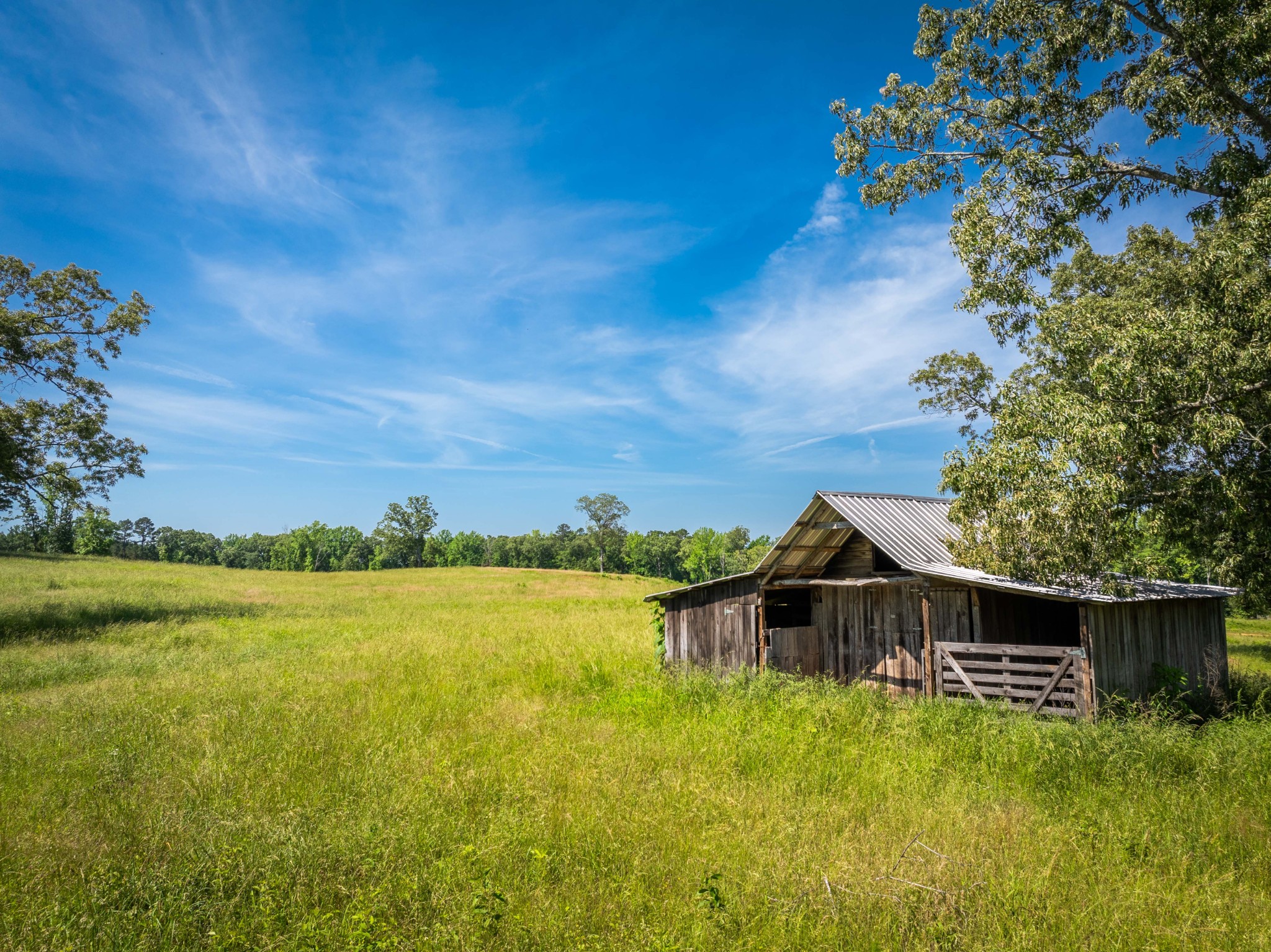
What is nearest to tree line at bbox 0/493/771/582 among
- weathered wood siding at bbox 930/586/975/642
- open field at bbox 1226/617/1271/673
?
open field at bbox 1226/617/1271/673

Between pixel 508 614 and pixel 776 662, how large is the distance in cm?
2000

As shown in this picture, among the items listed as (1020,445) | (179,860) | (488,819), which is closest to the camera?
(179,860)

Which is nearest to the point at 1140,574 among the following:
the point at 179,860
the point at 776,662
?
the point at 776,662

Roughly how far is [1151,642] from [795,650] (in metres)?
7.46

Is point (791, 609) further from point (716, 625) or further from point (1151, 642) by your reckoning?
point (1151, 642)

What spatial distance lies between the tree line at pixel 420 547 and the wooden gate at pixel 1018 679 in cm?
7595

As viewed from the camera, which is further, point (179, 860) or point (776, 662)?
point (776, 662)

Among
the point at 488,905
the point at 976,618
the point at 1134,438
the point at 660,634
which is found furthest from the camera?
the point at 660,634

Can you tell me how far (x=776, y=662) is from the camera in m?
14.9

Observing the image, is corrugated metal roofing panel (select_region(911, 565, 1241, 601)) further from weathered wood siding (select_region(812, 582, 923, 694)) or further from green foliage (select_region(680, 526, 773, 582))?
green foliage (select_region(680, 526, 773, 582))

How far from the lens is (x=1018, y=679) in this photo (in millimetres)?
11688

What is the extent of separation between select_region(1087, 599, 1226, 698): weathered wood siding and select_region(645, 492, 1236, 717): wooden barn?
38 mm

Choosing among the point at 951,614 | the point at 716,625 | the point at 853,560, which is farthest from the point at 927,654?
the point at 716,625

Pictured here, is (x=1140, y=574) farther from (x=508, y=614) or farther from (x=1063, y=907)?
(x=508, y=614)
